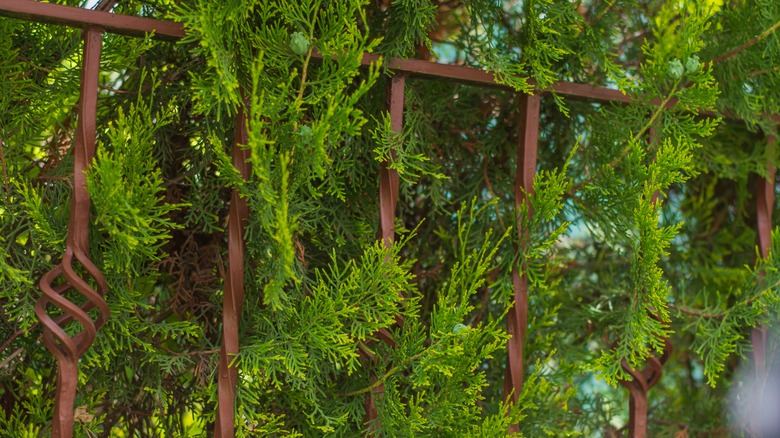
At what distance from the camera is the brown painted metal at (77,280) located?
1.33 m

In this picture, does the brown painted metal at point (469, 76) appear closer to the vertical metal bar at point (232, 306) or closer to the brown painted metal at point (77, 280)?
the vertical metal bar at point (232, 306)

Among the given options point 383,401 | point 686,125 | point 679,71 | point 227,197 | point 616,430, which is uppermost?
point 679,71

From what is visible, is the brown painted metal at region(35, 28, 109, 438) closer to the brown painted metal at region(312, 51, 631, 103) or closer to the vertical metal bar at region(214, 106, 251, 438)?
the vertical metal bar at region(214, 106, 251, 438)

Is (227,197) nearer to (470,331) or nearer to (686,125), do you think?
(470,331)

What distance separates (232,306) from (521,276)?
0.60 metres

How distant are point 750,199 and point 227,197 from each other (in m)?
1.51

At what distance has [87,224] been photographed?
135 cm

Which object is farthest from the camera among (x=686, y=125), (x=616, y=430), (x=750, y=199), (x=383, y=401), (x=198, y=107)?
(x=750, y=199)

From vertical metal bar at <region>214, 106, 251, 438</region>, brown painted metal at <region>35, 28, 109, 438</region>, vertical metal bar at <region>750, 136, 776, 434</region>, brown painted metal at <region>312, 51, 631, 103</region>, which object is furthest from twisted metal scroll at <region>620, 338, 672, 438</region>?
brown painted metal at <region>35, 28, 109, 438</region>

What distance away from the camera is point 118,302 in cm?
145

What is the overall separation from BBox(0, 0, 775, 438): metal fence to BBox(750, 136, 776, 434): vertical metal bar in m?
0.67

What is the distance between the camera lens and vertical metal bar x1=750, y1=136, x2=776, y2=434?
1.90 metres

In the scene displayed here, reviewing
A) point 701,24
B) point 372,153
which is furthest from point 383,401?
point 701,24

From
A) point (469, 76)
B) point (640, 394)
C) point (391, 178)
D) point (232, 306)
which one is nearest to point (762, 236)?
point (640, 394)
